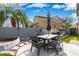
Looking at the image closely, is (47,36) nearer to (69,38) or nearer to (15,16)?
(69,38)

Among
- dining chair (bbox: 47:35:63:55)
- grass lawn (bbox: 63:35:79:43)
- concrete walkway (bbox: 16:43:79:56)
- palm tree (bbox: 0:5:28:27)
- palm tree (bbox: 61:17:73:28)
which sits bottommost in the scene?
concrete walkway (bbox: 16:43:79:56)

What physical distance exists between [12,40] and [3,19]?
1.27 feet

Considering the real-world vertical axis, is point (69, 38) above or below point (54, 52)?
above

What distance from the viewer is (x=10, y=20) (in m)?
3.70

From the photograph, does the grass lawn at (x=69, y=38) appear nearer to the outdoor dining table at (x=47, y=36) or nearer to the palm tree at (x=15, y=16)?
the outdoor dining table at (x=47, y=36)

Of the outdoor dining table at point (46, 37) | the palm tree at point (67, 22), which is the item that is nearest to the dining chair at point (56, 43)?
the outdoor dining table at point (46, 37)

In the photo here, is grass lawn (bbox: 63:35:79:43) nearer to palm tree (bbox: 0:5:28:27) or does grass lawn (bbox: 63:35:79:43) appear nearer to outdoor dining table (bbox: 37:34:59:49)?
outdoor dining table (bbox: 37:34:59:49)

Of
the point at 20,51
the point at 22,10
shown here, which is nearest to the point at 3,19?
the point at 22,10

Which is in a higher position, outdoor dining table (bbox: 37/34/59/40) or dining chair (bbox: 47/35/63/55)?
outdoor dining table (bbox: 37/34/59/40)

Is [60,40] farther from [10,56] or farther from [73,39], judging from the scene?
[10,56]

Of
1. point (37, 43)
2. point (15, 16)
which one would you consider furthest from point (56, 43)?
point (15, 16)

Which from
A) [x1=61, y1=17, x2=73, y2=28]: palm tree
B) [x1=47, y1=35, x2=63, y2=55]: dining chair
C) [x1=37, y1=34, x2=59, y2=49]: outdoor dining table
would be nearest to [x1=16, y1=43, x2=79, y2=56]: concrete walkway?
[x1=47, y1=35, x2=63, y2=55]: dining chair

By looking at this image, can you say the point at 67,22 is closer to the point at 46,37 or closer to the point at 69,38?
the point at 69,38

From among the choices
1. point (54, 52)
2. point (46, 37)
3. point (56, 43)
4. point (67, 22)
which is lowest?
point (54, 52)
